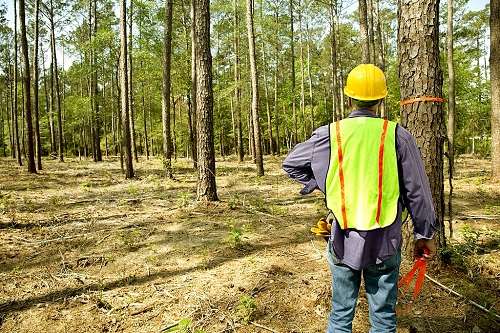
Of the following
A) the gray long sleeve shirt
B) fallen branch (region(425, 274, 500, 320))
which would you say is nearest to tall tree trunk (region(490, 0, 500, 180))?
fallen branch (region(425, 274, 500, 320))

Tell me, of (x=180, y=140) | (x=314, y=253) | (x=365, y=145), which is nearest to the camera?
(x=365, y=145)

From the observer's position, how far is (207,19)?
8258mm

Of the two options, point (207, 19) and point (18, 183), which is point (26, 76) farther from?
point (207, 19)

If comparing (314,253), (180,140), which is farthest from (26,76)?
(180,140)

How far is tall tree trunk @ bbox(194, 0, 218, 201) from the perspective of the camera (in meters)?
8.23

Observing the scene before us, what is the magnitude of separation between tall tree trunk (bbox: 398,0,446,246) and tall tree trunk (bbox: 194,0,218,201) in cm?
488

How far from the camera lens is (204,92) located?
8398 millimetres

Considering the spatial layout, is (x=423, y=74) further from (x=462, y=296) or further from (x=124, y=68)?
(x=124, y=68)

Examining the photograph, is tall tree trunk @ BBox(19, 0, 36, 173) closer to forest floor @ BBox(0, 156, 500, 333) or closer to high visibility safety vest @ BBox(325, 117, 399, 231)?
forest floor @ BBox(0, 156, 500, 333)

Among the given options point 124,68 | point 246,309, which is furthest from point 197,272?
point 124,68

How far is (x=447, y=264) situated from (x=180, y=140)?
3742cm

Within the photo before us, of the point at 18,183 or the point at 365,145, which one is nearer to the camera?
the point at 365,145

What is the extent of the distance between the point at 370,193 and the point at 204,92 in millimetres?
6539

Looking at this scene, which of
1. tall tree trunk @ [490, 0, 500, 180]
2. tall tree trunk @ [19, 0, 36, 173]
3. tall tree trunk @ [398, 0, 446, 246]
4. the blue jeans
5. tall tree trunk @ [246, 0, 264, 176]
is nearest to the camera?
the blue jeans
